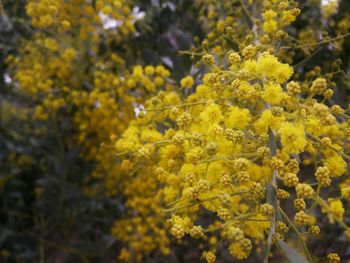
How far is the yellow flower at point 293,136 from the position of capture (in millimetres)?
1510

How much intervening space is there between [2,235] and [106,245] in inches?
34.6

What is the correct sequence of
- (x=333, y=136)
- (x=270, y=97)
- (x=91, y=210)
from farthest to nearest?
(x=91, y=210) → (x=333, y=136) → (x=270, y=97)

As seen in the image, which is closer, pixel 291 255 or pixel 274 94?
pixel 291 255

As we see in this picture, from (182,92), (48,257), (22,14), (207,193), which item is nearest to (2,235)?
(48,257)

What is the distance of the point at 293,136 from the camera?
1.52 m

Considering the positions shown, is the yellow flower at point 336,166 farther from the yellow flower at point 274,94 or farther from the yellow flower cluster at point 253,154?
the yellow flower at point 274,94

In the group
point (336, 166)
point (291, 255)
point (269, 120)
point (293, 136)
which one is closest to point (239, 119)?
point (269, 120)

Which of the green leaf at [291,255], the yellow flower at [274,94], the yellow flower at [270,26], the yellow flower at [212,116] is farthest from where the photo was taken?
the yellow flower at [270,26]

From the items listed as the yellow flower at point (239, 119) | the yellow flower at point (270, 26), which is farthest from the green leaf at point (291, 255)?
the yellow flower at point (270, 26)

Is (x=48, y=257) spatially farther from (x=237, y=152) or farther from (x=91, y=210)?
(x=237, y=152)

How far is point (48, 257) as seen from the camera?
432 centimetres

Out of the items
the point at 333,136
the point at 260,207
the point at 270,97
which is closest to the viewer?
the point at 260,207

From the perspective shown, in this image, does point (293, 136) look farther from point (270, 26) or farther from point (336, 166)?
point (270, 26)

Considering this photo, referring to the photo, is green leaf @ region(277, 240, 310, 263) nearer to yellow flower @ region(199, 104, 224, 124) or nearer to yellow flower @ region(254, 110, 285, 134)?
yellow flower @ region(254, 110, 285, 134)
